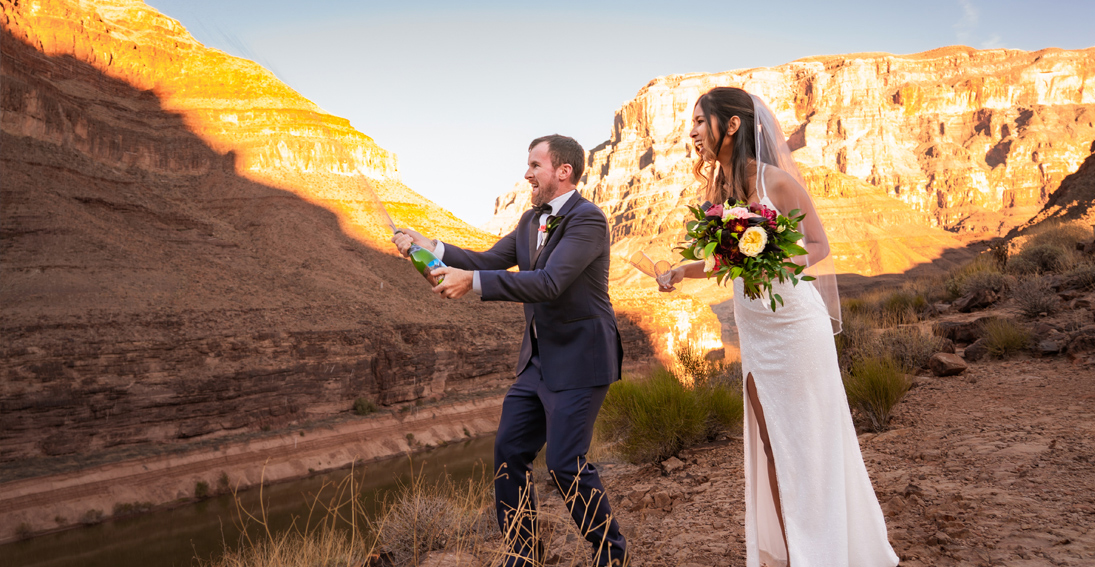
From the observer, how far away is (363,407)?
25.2 metres

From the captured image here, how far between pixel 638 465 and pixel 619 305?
118ft

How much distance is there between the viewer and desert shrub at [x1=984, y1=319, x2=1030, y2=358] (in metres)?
7.68

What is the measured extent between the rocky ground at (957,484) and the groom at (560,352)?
0.26m

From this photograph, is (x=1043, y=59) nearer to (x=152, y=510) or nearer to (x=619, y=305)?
(x=619, y=305)

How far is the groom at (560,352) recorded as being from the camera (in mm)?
2826

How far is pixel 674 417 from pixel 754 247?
15.2 ft

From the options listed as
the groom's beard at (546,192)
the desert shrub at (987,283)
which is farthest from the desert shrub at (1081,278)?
the groom's beard at (546,192)

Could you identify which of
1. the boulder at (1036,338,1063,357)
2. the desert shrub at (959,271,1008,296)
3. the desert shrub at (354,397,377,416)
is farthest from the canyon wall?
the desert shrub at (959,271,1008,296)

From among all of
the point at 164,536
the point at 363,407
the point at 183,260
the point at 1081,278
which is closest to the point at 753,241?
the point at 1081,278

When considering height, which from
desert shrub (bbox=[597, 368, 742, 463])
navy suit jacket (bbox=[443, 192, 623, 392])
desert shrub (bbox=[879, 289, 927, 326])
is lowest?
desert shrub (bbox=[597, 368, 742, 463])

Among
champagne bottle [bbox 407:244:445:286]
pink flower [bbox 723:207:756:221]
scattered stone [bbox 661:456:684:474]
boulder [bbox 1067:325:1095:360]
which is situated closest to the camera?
pink flower [bbox 723:207:756:221]

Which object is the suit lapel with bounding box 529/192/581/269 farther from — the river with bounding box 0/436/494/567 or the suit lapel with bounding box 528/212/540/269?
the river with bounding box 0/436/494/567

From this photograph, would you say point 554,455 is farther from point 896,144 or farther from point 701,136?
point 896,144

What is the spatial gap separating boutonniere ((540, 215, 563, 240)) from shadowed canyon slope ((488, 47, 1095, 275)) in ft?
286
